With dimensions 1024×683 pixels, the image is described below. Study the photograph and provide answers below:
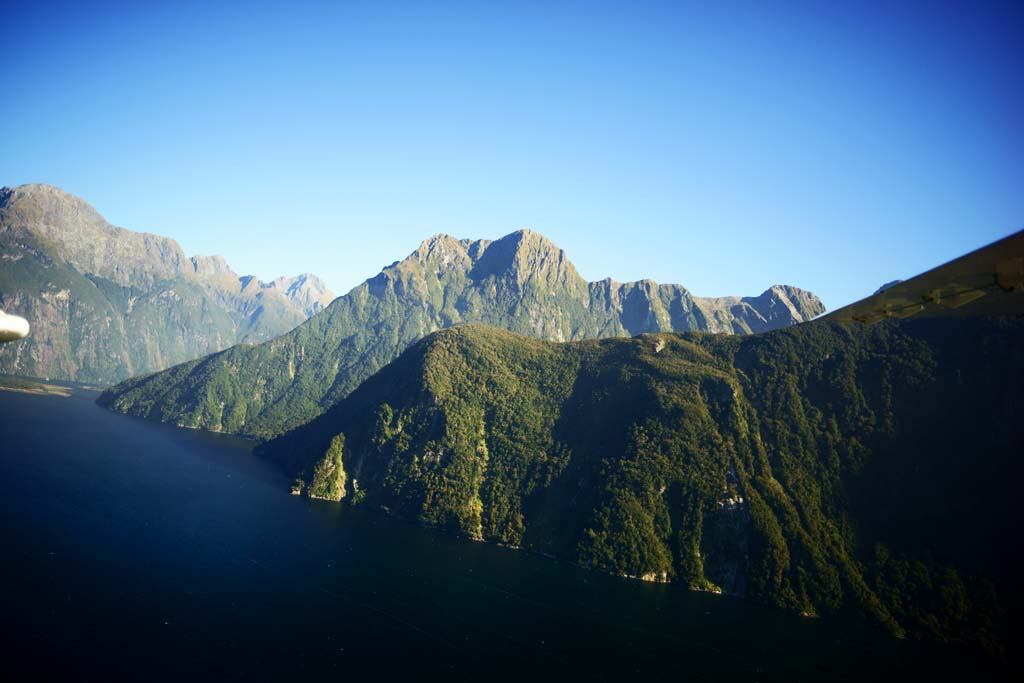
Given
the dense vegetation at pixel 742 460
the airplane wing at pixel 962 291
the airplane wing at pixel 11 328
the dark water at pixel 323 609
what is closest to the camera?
the airplane wing at pixel 962 291

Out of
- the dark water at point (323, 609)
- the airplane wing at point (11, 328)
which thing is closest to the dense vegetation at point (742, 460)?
the dark water at point (323, 609)

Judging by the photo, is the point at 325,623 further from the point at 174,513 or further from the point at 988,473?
the point at 988,473

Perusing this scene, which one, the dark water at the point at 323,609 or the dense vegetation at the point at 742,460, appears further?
the dense vegetation at the point at 742,460

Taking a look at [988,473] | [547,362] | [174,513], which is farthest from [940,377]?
[174,513]

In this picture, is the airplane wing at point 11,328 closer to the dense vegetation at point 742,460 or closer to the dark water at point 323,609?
the dark water at point 323,609

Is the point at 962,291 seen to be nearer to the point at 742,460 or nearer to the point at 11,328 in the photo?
the point at 11,328

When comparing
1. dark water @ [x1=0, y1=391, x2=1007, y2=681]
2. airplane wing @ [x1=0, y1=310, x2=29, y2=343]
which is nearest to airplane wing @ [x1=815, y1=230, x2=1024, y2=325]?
airplane wing @ [x1=0, y1=310, x2=29, y2=343]
